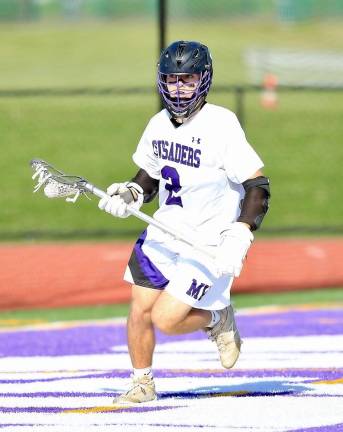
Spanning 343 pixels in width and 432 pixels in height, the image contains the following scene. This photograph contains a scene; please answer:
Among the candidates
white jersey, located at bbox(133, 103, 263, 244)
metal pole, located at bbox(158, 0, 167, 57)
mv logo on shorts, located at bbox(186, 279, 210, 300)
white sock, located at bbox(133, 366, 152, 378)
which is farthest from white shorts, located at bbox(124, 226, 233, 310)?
metal pole, located at bbox(158, 0, 167, 57)

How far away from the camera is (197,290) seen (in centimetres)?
719

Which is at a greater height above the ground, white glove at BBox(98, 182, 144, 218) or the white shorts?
white glove at BBox(98, 182, 144, 218)

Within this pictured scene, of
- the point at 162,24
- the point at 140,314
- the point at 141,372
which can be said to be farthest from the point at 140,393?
the point at 162,24

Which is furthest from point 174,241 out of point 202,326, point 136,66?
point 136,66

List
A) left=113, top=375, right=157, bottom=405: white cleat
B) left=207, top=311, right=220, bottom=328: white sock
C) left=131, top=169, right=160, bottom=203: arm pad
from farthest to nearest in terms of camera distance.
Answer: left=131, top=169, right=160, bottom=203: arm pad
left=207, top=311, right=220, bottom=328: white sock
left=113, top=375, right=157, bottom=405: white cleat

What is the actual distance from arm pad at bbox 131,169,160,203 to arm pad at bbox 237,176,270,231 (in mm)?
706

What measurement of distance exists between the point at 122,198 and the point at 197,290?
2.17 feet

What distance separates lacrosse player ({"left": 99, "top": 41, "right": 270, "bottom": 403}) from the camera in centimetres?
714

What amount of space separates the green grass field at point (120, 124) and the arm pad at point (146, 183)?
706cm

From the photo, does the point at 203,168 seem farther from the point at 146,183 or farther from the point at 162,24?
the point at 162,24

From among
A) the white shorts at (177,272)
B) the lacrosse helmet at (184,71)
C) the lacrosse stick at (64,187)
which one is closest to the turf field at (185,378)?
the white shorts at (177,272)

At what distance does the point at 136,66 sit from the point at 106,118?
10.4 m

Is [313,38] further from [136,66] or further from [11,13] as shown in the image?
[11,13]

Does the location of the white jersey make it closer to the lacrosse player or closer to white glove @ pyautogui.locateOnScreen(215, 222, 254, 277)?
the lacrosse player
